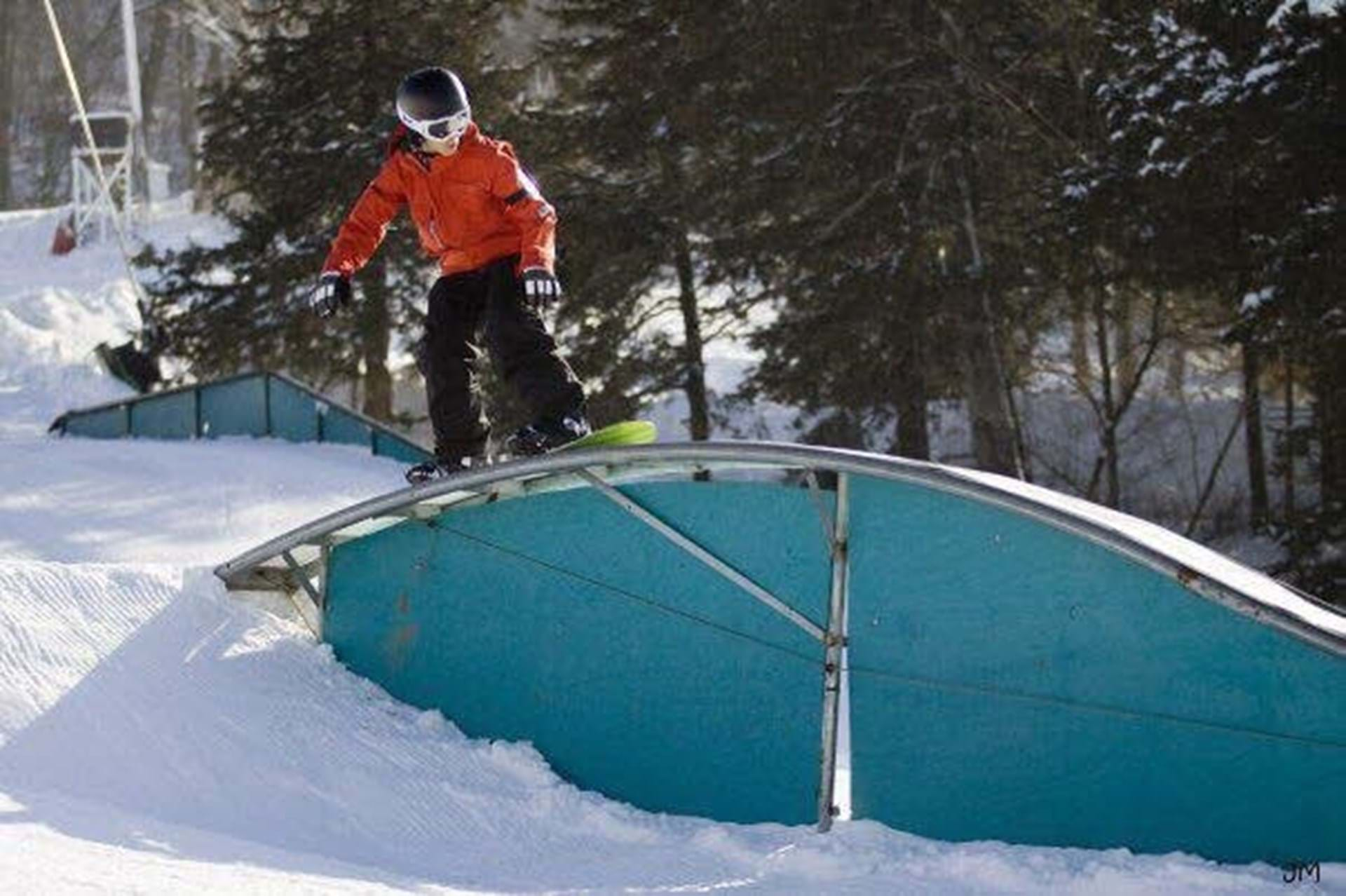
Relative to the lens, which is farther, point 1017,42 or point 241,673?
point 1017,42

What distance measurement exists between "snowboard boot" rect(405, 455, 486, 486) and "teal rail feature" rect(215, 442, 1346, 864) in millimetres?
127

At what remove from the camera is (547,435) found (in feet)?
24.2

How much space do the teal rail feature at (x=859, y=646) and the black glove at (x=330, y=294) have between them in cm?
90

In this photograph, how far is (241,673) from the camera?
23.3 ft

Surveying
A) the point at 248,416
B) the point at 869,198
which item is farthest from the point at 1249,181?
the point at 248,416

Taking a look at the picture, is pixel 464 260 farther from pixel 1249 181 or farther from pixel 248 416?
pixel 1249 181

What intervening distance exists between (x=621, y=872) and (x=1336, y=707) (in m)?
2.50

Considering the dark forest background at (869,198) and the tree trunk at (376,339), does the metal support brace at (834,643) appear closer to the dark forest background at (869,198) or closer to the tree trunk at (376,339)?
the dark forest background at (869,198)

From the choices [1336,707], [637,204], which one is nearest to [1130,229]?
[637,204]

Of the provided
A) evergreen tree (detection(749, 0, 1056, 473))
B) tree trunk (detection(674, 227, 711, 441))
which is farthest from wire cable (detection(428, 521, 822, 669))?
tree trunk (detection(674, 227, 711, 441))

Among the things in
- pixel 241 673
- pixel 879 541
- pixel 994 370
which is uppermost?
pixel 994 370

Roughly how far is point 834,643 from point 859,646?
10 centimetres

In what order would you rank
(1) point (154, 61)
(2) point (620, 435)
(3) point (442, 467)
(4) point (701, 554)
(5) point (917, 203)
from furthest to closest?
(1) point (154, 61)
(5) point (917, 203)
(3) point (442, 467)
(2) point (620, 435)
(4) point (701, 554)

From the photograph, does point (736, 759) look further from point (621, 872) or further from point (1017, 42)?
point (1017, 42)
